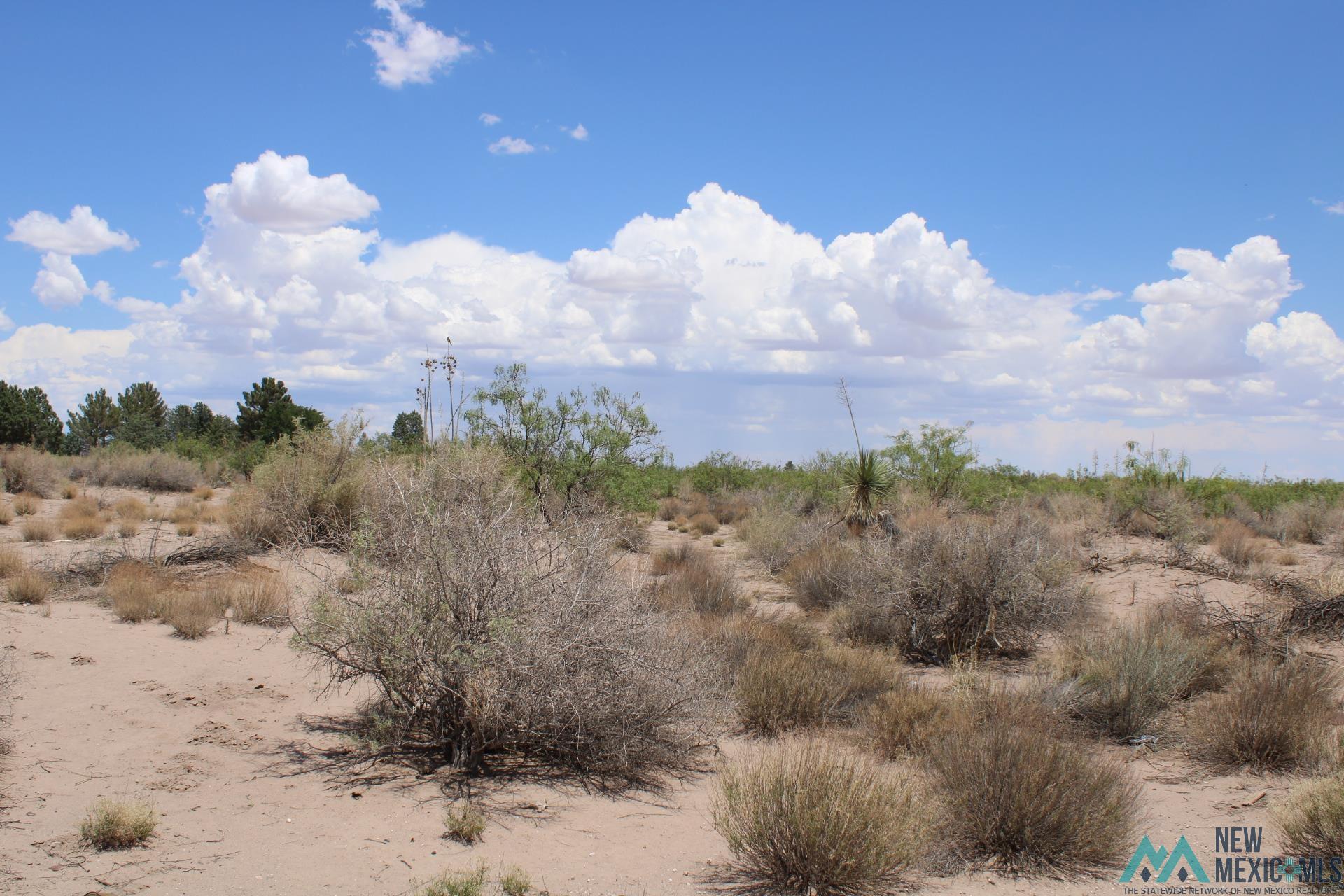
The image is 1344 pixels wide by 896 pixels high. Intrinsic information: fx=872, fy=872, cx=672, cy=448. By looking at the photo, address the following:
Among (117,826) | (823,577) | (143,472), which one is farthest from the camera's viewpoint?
(143,472)

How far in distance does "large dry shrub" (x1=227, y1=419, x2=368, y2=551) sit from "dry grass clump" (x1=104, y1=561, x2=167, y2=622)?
2563 mm

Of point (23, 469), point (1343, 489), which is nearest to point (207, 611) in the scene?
Result: point (23, 469)

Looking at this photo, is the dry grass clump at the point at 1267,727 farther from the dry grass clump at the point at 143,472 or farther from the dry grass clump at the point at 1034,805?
the dry grass clump at the point at 143,472

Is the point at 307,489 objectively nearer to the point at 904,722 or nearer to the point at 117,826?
the point at 117,826

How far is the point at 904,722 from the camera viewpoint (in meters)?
8.51

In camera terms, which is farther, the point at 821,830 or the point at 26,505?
the point at 26,505

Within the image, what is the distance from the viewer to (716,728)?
869 cm

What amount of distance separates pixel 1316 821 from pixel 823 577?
34.1ft

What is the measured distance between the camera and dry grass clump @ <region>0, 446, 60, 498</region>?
2673 centimetres

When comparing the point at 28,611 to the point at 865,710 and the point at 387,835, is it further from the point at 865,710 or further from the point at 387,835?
the point at 865,710

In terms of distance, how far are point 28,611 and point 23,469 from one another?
1875cm

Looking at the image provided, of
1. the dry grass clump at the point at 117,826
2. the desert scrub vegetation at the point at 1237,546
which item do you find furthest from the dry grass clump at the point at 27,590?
the desert scrub vegetation at the point at 1237,546

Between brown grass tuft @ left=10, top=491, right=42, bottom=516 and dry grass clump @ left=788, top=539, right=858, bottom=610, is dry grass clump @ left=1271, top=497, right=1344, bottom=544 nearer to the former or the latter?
dry grass clump @ left=788, top=539, right=858, bottom=610

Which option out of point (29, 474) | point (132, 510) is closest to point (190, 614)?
point (132, 510)
